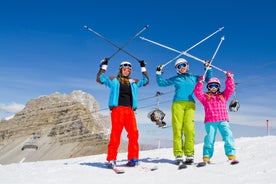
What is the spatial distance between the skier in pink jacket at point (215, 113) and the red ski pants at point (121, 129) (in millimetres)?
1696

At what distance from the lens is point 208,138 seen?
858 cm

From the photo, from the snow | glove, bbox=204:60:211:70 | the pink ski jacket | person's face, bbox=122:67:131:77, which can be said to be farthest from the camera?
person's face, bbox=122:67:131:77

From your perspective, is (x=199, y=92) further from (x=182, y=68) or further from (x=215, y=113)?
(x=182, y=68)

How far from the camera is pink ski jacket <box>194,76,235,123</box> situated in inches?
339

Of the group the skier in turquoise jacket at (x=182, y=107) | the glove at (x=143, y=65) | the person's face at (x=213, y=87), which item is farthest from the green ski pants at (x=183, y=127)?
the glove at (x=143, y=65)

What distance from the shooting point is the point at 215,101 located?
28.7 ft

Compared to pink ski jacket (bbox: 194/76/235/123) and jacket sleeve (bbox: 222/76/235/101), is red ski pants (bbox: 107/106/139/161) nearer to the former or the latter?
pink ski jacket (bbox: 194/76/235/123)

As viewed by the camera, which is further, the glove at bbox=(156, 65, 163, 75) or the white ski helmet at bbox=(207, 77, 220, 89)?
the glove at bbox=(156, 65, 163, 75)

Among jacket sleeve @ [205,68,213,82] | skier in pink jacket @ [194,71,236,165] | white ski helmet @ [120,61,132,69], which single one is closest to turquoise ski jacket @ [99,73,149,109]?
white ski helmet @ [120,61,132,69]

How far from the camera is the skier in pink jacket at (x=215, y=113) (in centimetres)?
845

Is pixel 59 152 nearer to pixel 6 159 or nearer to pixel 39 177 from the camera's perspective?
pixel 6 159

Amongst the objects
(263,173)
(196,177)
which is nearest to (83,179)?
(196,177)

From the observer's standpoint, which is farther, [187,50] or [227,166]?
[187,50]

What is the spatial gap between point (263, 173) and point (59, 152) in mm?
200147
